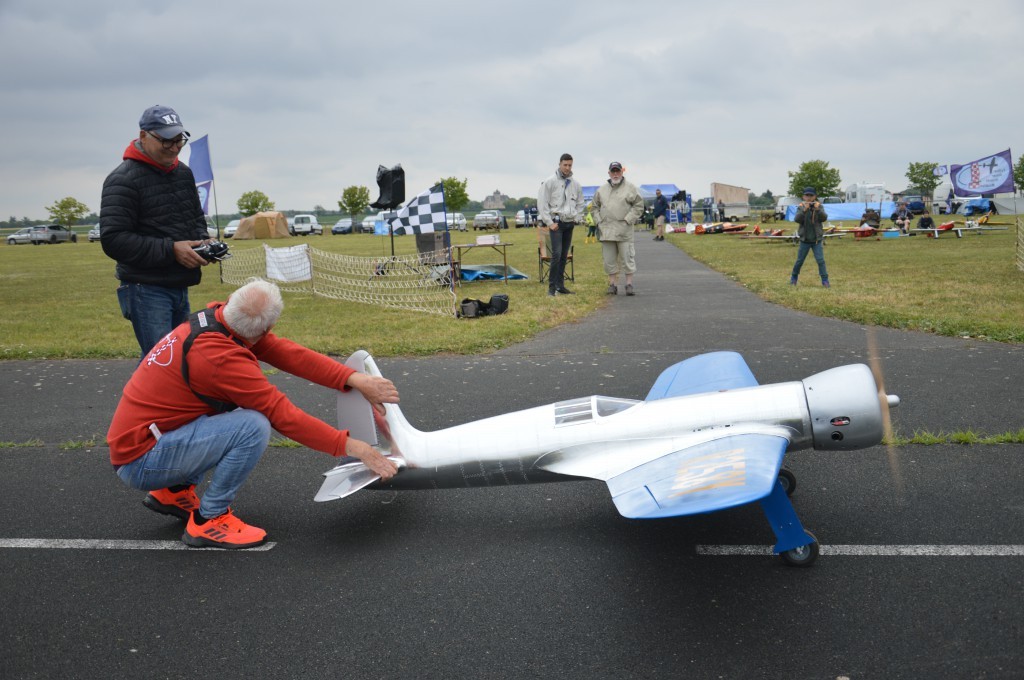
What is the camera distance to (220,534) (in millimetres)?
4016

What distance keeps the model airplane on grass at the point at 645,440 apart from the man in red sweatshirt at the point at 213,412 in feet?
0.88

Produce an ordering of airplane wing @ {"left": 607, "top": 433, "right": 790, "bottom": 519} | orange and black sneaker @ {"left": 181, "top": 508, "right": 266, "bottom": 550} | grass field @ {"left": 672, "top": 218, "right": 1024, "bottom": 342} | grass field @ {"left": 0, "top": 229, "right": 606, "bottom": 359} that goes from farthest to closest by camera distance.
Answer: grass field @ {"left": 672, "top": 218, "right": 1024, "bottom": 342}, grass field @ {"left": 0, "top": 229, "right": 606, "bottom": 359}, orange and black sneaker @ {"left": 181, "top": 508, "right": 266, "bottom": 550}, airplane wing @ {"left": 607, "top": 433, "right": 790, "bottom": 519}

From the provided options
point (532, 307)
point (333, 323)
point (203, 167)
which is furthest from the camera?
point (203, 167)

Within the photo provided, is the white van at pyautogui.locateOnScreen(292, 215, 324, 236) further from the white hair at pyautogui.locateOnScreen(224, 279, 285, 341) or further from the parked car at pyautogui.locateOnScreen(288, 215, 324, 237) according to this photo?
the white hair at pyautogui.locateOnScreen(224, 279, 285, 341)

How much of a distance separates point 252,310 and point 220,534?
4.19ft

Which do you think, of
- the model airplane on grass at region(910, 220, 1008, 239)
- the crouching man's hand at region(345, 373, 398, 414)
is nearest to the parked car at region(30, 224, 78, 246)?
the model airplane on grass at region(910, 220, 1008, 239)

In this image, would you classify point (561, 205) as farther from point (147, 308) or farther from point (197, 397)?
point (197, 397)

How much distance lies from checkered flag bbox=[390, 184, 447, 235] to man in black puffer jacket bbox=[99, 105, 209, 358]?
8297 mm

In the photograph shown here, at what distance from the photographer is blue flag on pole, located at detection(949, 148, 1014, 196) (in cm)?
2997

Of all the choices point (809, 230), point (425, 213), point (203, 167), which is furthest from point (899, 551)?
point (203, 167)

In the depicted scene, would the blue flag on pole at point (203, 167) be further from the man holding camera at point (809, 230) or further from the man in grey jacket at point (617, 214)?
the man holding camera at point (809, 230)

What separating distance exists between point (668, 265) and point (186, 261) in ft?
55.9

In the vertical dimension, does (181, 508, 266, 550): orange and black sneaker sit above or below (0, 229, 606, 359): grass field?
below

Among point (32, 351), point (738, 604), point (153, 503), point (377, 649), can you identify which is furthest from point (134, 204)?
point (32, 351)
